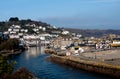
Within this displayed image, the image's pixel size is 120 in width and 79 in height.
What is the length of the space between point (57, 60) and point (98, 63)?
11.2 metres

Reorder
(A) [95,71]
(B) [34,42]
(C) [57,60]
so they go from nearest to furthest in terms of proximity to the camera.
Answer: (A) [95,71] < (C) [57,60] < (B) [34,42]

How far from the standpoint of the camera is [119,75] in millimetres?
22062

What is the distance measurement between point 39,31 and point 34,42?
2120cm

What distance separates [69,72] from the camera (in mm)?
26250

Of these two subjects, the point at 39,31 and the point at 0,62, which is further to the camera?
the point at 39,31

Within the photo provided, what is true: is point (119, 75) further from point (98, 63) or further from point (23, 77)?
point (23, 77)

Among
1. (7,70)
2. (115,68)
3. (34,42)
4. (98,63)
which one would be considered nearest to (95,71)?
(98,63)

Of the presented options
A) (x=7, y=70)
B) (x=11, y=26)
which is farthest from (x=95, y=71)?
(x=11, y=26)

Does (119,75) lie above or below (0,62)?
below

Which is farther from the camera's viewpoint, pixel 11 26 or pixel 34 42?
pixel 11 26

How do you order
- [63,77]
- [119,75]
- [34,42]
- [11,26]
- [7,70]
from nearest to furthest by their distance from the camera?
[7,70] < [119,75] < [63,77] < [34,42] < [11,26]

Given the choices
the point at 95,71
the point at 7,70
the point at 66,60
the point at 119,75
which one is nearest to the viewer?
the point at 7,70

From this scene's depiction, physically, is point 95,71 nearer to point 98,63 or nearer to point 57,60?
point 98,63

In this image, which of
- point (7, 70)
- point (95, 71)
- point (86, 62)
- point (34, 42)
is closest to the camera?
point (7, 70)
